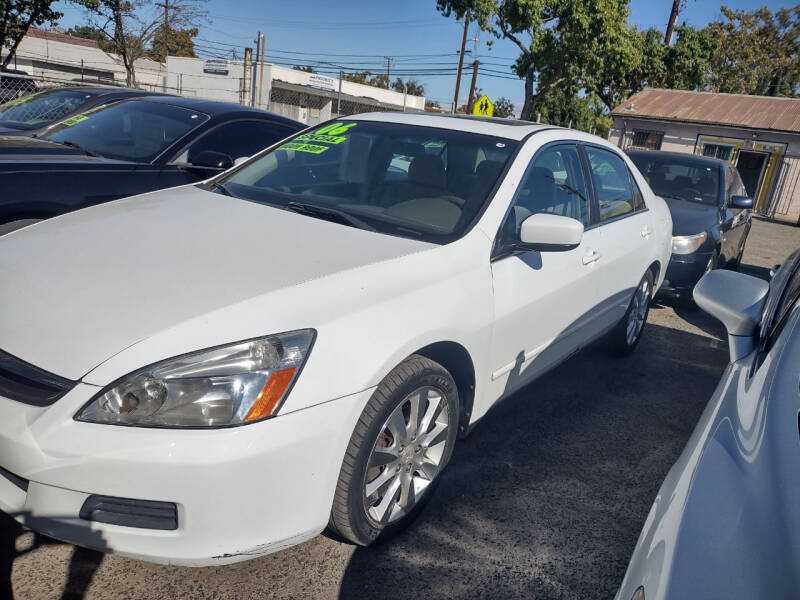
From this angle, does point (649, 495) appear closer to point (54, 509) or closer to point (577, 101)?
point (54, 509)

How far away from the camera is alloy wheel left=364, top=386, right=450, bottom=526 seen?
226cm

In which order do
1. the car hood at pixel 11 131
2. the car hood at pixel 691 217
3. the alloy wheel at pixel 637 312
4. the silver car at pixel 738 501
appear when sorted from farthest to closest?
the car hood at pixel 691 217 < the car hood at pixel 11 131 < the alloy wheel at pixel 637 312 < the silver car at pixel 738 501

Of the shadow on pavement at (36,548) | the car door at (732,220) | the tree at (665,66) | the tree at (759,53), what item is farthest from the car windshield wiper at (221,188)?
the tree at (759,53)

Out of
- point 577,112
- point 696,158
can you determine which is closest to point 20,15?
point 696,158

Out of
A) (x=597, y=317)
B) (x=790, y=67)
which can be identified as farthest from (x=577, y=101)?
(x=597, y=317)

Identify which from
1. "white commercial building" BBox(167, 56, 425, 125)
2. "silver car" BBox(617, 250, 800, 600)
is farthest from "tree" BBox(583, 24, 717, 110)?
"silver car" BBox(617, 250, 800, 600)

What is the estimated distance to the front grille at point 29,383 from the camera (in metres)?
1.78

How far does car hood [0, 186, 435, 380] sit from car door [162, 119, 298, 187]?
1731 mm

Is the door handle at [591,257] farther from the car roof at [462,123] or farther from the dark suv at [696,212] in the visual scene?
the dark suv at [696,212]

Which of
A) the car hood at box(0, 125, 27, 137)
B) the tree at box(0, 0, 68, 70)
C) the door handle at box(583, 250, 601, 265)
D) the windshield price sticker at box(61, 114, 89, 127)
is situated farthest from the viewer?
the tree at box(0, 0, 68, 70)

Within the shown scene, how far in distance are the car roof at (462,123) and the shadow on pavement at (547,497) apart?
1444 millimetres

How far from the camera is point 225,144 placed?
5.00 meters

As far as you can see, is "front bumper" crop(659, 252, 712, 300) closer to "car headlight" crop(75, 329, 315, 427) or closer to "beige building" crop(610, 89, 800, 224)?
"car headlight" crop(75, 329, 315, 427)

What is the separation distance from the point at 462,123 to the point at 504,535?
2.11m
